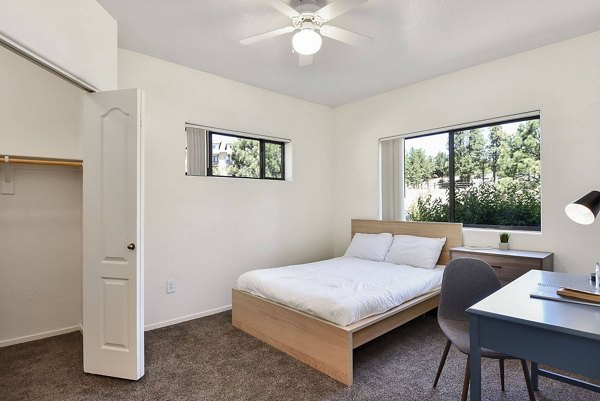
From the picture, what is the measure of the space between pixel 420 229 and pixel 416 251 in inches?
16.7

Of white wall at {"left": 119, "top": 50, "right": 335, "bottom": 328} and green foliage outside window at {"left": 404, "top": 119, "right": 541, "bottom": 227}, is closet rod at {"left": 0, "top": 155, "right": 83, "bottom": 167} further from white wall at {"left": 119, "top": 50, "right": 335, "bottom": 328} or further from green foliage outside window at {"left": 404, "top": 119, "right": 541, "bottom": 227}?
green foliage outside window at {"left": 404, "top": 119, "right": 541, "bottom": 227}

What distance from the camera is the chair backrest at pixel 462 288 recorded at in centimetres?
212

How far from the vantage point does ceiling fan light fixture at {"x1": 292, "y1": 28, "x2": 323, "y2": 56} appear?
2.13 meters

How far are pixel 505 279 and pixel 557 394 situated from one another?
3.36 ft

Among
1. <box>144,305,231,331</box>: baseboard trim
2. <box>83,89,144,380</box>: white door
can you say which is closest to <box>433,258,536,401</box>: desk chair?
<box>83,89,144,380</box>: white door

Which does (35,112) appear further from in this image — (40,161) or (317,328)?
(317,328)

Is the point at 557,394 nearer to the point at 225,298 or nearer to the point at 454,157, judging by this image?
the point at 454,157

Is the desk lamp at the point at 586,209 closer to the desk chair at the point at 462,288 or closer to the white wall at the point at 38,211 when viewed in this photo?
the desk chair at the point at 462,288

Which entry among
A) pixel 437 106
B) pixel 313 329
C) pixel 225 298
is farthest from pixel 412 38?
pixel 225 298

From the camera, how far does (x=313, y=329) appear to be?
2.38 metres

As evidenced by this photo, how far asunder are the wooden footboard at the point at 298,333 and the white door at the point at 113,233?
3.19 feet

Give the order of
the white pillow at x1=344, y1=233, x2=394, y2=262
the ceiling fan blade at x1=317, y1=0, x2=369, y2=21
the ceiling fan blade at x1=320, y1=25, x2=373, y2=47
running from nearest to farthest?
the ceiling fan blade at x1=317, y1=0, x2=369, y2=21, the ceiling fan blade at x1=320, y1=25, x2=373, y2=47, the white pillow at x1=344, y1=233, x2=394, y2=262

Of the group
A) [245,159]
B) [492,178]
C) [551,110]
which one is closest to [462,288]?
[492,178]

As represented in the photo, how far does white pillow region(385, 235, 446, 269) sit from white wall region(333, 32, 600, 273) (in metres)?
0.40
